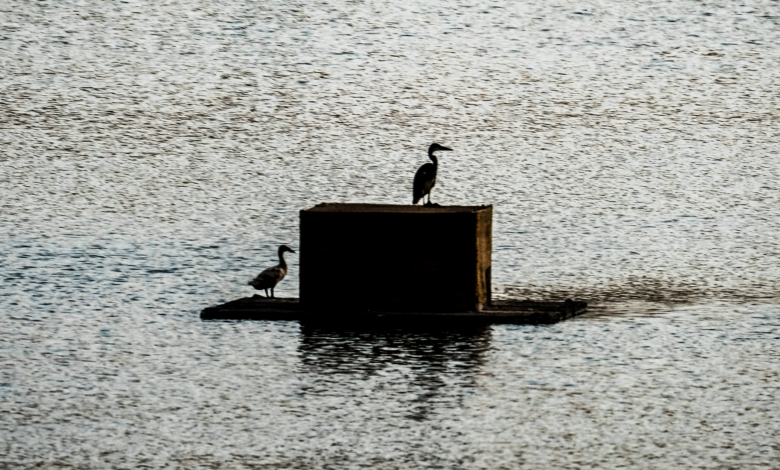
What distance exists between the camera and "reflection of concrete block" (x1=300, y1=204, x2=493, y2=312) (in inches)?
693

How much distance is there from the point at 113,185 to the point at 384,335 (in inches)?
688

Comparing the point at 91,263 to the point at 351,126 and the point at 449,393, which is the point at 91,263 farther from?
the point at 351,126

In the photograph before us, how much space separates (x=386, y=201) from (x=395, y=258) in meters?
13.9

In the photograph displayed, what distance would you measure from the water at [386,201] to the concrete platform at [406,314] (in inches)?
9.5

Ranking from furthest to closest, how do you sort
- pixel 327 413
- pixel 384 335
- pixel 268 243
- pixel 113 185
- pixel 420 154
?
1. pixel 420 154
2. pixel 113 185
3. pixel 268 243
4. pixel 384 335
5. pixel 327 413

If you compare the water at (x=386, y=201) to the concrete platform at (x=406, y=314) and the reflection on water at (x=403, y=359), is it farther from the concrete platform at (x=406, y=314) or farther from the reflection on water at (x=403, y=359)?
the concrete platform at (x=406, y=314)

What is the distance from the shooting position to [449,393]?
47.3ft

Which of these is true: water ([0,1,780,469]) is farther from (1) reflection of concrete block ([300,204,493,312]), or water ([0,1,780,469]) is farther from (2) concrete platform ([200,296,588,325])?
(1) reflection of concrete block ([300,204,493,312])

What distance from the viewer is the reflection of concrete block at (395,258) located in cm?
1759

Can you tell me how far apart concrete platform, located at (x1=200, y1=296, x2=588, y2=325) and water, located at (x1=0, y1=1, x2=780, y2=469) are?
241 millimetres

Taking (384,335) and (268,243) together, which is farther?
(268,243)

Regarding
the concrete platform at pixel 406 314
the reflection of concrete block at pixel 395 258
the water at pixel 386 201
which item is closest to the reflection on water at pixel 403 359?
the water at pixel 386 201

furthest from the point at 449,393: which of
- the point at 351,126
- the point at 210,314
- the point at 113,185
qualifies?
the point at 351,126

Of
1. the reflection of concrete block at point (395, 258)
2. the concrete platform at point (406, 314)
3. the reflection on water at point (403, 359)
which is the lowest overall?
the reflection on water at point (403, 359)
